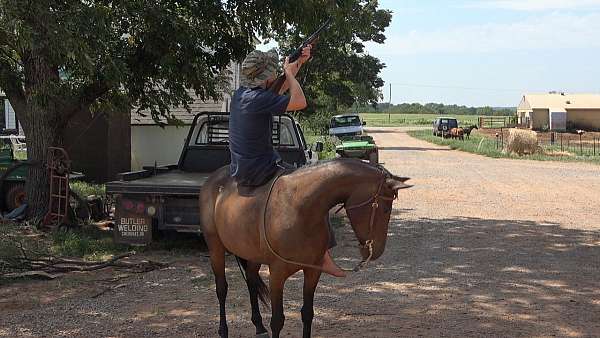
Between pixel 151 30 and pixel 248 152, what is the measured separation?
522cm

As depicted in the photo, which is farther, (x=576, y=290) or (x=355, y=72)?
(x=355, y=72)

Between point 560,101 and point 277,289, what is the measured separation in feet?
226

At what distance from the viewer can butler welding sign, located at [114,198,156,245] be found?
829 cm

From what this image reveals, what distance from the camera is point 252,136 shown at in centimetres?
449

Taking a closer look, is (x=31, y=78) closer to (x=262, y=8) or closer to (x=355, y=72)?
(x=262, y=8)

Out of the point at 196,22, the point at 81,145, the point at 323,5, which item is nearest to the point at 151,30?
→ the point at 196,22

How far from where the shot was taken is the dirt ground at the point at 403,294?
5.60 meters

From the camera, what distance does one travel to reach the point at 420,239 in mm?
10250

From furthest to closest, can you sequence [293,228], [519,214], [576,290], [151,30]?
[519,214]
[151,30]
[576,290]
[293,228]

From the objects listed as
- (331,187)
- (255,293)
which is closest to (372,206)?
(331,187)

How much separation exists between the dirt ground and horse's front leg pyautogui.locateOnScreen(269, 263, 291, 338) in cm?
98

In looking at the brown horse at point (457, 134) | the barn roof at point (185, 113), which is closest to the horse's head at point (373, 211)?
the barn roof at point (185, 113)

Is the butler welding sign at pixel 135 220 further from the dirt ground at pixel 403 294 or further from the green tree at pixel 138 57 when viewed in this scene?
the green tree at pixel 138 57

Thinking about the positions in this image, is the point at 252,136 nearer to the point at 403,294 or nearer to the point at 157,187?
the point at 403,294
